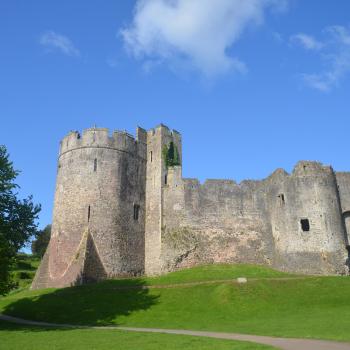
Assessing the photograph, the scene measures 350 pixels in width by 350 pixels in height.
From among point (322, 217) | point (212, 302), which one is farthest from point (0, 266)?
point (322, 217)

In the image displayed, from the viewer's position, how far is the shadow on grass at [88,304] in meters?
Answer: 26.9

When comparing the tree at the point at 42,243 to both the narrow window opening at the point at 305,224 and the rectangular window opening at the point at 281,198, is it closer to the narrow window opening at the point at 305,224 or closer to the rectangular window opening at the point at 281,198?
the rectangular window opening at the point at 281,198

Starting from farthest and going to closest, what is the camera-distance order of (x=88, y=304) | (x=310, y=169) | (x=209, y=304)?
(x=310, y=169)
(x=88, y=304)
(x=209, y=304)

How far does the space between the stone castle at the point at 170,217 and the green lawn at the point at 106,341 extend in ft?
50.5

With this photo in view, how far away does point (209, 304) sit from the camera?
27609mm

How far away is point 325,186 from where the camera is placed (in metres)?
37.2

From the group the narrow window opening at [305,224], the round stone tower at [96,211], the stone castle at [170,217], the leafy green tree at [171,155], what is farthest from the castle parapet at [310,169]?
the round stone tower at [96,211]

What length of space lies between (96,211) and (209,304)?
14.8 metres

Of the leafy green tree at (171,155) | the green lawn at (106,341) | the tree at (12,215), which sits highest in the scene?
the leafy green tree at (171,155)

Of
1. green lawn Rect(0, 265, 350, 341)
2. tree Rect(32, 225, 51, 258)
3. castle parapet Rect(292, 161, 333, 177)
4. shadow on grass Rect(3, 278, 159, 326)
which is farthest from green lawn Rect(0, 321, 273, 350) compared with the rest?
tree Rect(32, 225, 51, 258)

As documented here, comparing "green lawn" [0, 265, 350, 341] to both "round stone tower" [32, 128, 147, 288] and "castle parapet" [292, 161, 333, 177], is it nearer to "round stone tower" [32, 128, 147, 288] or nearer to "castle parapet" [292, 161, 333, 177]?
"round stone tower" [32, 128, 147, 288]

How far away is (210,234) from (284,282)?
32.0 feet

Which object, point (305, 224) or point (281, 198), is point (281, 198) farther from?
point (305, 224)

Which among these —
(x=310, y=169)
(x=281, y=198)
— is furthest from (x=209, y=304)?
(x=310, y=169)
